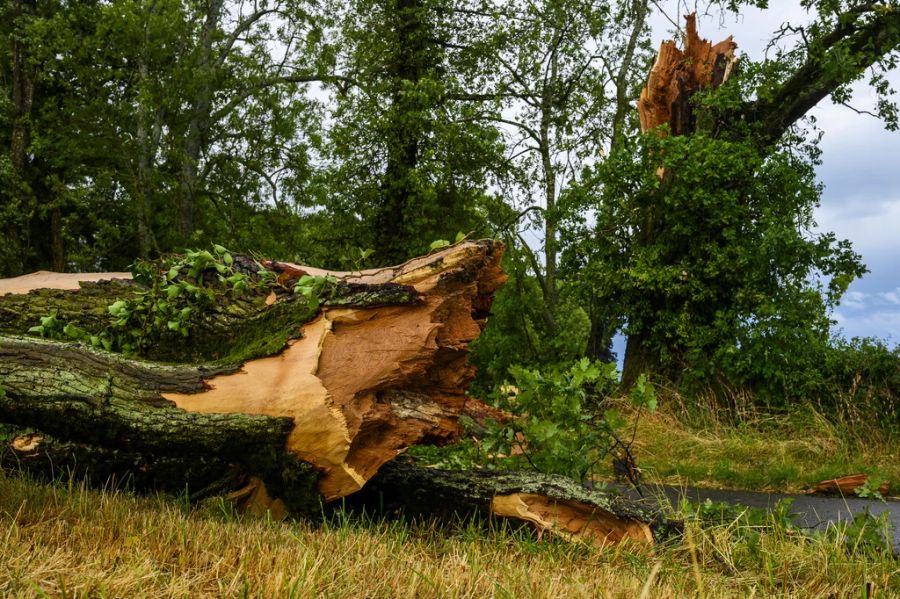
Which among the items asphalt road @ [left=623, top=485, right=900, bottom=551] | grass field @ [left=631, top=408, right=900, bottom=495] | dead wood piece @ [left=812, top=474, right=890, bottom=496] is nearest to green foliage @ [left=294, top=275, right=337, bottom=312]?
asphalt road @ [left=623, top=485, right=900, bottom=551]

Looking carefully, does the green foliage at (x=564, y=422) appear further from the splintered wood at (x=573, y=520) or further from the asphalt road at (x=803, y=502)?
the asphalt road at (x=803, y=502)

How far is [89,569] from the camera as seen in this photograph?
3.11m

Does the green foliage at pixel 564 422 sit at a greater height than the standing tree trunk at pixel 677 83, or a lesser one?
lesser

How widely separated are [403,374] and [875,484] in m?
3.23

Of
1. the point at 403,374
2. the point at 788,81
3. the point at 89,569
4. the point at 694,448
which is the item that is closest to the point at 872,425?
the point at 694,448

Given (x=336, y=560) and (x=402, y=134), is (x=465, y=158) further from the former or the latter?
(x=336, y=560)

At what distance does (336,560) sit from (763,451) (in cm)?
916

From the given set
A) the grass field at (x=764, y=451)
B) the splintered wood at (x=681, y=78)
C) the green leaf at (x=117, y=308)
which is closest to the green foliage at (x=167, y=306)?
the green leaf at (x=117, y=308)

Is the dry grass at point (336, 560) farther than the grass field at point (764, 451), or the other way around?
the grass field at point (764, 451)

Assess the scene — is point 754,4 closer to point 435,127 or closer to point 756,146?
point 756,146

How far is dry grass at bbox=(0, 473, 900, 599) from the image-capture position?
301 cm

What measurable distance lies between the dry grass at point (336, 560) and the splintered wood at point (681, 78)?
1147 cm

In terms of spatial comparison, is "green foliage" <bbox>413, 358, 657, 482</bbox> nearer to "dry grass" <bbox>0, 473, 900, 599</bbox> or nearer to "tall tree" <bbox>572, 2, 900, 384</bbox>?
"dry grass" <bbox>0, 473, 900, 599</bbox>

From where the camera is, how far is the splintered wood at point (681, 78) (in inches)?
589
